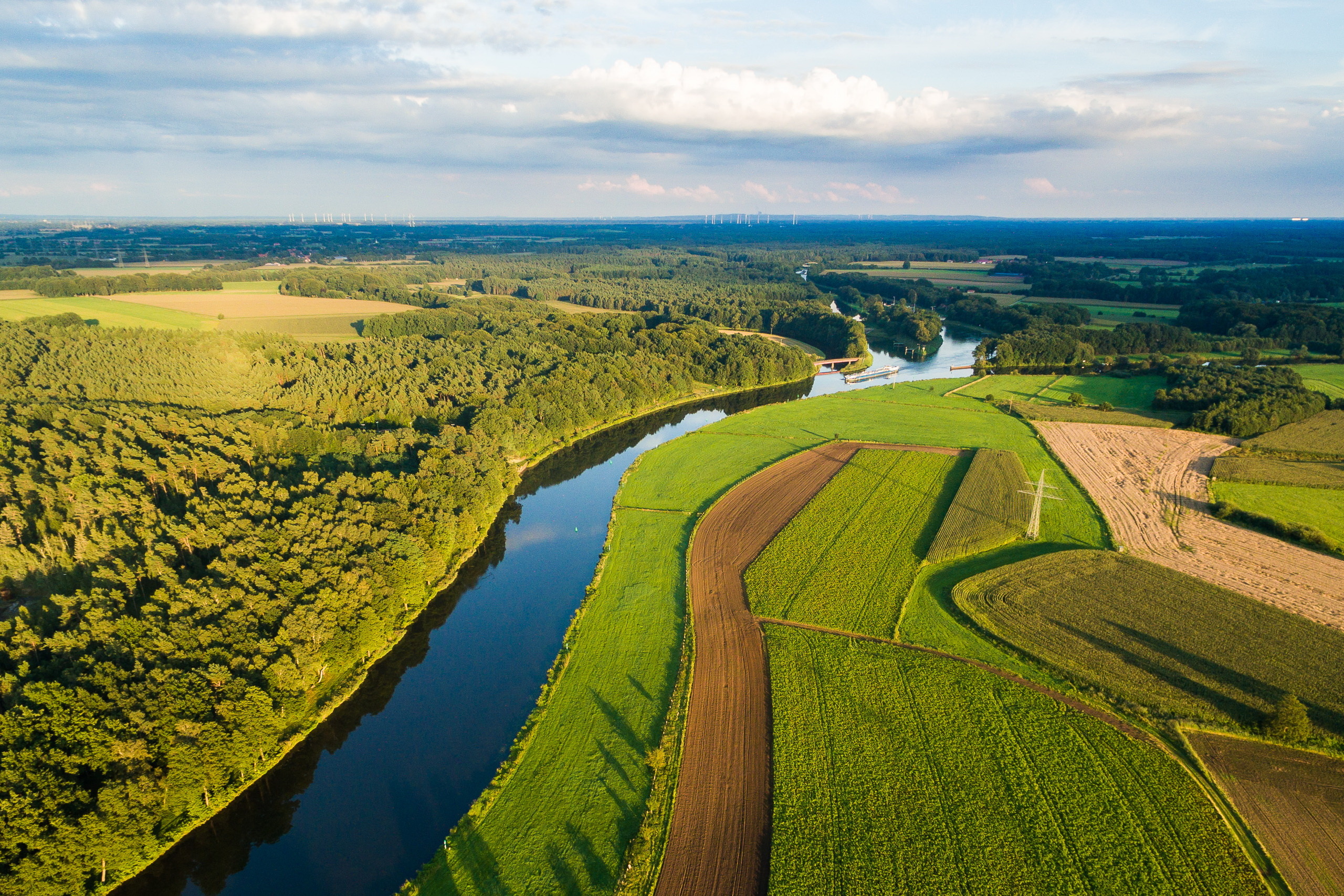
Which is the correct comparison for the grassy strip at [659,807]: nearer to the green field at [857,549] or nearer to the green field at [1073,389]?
the green field at [857,549]

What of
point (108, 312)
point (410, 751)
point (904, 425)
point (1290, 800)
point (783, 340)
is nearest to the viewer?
point (1290, 800)

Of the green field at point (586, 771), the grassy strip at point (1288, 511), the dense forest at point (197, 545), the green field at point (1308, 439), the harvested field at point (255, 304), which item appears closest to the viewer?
the green field at point (586, 771)

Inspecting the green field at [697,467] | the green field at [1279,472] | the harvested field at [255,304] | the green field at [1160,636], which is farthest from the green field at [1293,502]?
the harvested field at [255,304]

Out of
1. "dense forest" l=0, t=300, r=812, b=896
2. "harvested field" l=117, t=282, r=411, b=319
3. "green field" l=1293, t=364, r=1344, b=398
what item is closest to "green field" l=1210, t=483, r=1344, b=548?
"green field" l=1293, t=364, r=1344, b=398

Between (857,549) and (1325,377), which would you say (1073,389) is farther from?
(857,549)

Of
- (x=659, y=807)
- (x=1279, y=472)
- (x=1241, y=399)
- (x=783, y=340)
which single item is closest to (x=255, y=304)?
(x=783, y=340)
